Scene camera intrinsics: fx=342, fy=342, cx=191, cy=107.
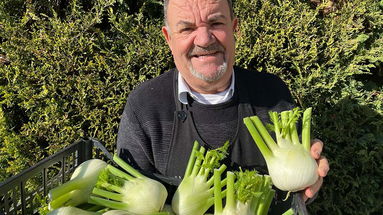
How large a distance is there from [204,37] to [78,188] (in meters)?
1.05

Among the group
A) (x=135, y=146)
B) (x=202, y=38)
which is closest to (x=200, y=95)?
(x=202, y=38)

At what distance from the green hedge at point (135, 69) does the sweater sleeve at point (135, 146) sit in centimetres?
68

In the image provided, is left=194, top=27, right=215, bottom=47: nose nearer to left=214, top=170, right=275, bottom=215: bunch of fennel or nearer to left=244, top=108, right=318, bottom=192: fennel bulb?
left=244, top=108, right=318, bottom=192: fennel bulb

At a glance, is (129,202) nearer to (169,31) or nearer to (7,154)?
(169,31)

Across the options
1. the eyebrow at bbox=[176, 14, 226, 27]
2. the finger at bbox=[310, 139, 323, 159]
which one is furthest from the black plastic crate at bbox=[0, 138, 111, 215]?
the finger at bbox=[310, 139, 323, 159]

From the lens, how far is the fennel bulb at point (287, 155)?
1626 mm

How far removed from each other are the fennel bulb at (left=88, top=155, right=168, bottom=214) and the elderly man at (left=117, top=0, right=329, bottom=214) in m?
0.52

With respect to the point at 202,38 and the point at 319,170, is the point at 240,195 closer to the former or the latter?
the point at 319,170

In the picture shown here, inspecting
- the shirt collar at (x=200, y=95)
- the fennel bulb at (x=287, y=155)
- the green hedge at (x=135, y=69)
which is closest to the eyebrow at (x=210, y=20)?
the shirt collar at (x=200, y=95)

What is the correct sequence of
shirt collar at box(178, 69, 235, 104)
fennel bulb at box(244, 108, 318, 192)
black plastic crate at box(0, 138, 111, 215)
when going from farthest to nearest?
shirt collar at box(178, 69, 235, 104)
fennel bulb at box(244, 108, 318, 192)
black plastic crate at box(0, 138, 111, 215)

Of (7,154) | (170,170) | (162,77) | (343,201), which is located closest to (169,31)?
(162,77)

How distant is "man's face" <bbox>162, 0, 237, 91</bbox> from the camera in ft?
6.46

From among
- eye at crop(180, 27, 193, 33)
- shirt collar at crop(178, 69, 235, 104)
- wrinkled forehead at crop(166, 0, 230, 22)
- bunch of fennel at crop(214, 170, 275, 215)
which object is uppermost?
wrinkled forehead at crop(166, 0, 230, 22)

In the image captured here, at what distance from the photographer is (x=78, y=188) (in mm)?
1630
